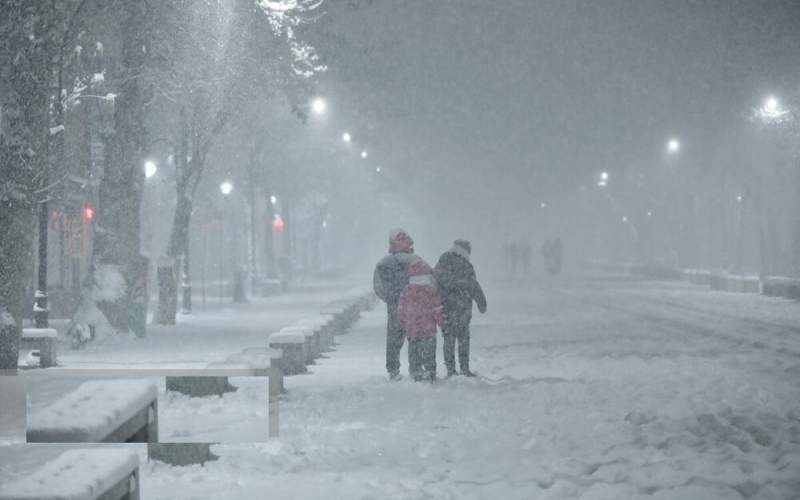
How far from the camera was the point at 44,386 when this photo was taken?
1323 centimetres

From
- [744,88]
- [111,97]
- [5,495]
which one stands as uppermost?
[744,88]

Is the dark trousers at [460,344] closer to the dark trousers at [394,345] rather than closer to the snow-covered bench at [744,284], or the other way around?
the dark trousers at [394,345]

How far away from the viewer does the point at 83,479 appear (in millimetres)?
4809

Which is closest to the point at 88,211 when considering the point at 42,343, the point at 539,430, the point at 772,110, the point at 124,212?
the point at 124,212

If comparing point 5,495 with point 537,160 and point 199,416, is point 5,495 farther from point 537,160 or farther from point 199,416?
point 537,160

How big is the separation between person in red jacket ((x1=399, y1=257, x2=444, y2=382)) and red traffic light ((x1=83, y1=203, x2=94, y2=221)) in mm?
25402

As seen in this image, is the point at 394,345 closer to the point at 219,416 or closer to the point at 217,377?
the point at 217,377

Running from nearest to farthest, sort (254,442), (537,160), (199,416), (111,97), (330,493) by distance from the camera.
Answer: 1. (330,493)
2. (254,442)
3. (199,416)
4. (111,97)
5. (537,160)

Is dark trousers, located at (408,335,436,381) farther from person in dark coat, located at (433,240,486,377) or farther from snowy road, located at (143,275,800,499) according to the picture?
person in dark coat, located at (433,240,486,377)

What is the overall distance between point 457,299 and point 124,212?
12335mm

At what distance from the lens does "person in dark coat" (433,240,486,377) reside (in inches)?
605

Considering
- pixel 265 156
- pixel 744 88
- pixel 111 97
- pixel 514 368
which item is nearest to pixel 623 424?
pixel 514 368

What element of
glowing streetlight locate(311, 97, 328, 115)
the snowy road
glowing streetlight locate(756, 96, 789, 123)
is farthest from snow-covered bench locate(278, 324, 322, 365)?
glowing streetlight locate(756, 96, 789, 123)

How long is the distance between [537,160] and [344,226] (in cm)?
3291
